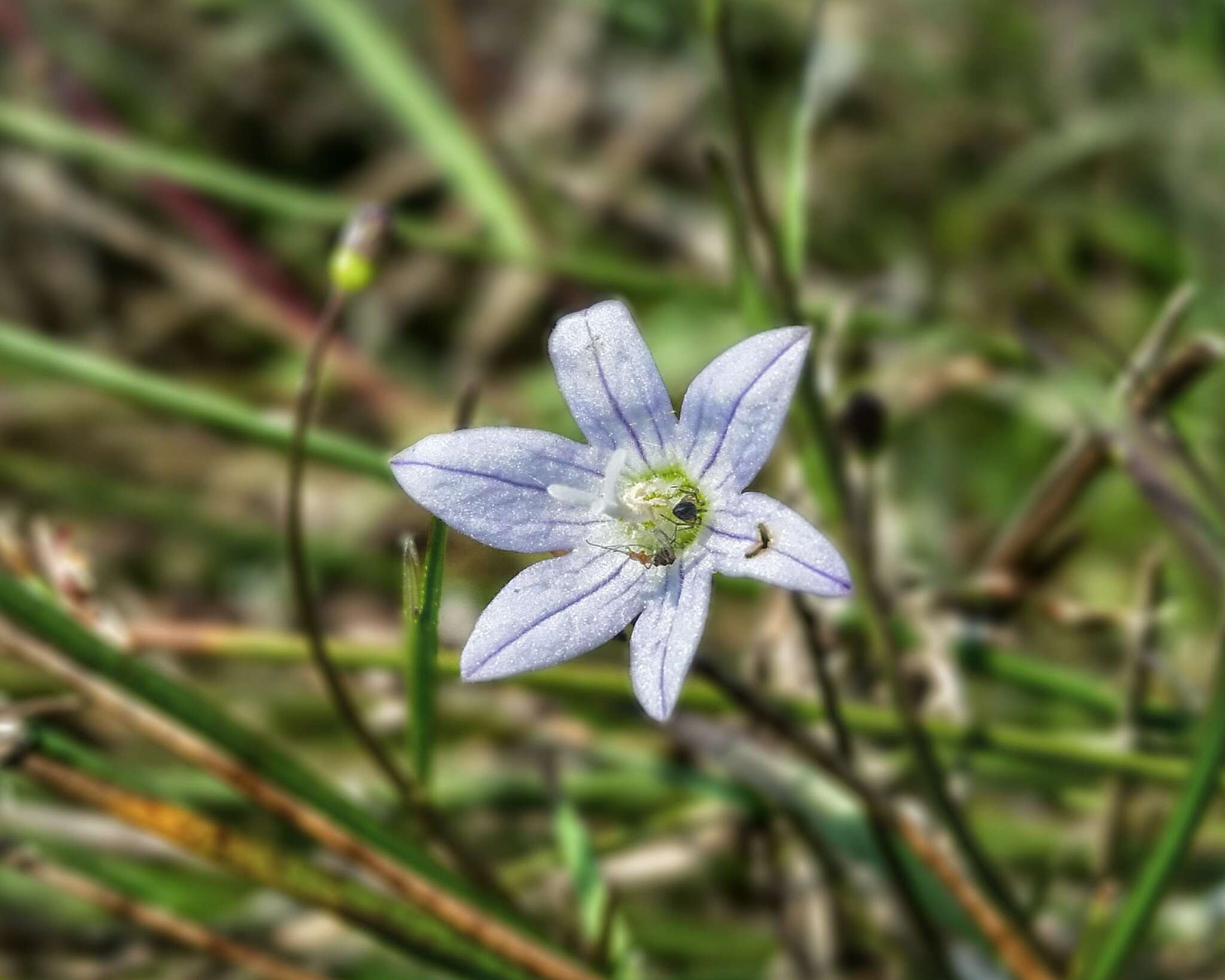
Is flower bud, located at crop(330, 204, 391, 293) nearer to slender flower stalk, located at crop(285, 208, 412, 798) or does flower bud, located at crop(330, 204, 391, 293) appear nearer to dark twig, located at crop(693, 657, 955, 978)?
slender flower stalk, located at crop(285, 208, 412, 798)

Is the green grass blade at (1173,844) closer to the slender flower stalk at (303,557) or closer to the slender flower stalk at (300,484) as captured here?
the slender flower stalk at (303,557)

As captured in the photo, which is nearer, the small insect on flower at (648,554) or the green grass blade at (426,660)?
the green grass blade at (426,660)

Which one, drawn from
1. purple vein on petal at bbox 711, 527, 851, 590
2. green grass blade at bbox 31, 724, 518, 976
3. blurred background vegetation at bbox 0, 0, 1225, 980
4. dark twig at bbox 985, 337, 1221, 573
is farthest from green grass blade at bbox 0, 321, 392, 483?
dark twig at bbox 985, 337, 1221, 573

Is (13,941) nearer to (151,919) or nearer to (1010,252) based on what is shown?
(151,919)

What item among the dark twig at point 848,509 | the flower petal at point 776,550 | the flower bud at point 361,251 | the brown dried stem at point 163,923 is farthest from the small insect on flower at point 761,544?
the brown dried stem at point 163,923

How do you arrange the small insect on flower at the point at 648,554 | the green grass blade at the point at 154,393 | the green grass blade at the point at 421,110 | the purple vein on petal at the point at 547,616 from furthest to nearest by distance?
the green grass blade at the point at 421,110
the green grass blade at the point at 154,393
the small insect on flower at the point at 648,554
the purple vein on petal at the point at 547,616

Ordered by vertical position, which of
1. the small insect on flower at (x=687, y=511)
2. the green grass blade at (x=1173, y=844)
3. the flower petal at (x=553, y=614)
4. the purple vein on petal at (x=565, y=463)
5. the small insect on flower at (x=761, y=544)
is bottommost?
the green grass blade at (x=1173, y=844)

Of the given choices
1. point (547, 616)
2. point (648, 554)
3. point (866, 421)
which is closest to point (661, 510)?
point (648, 554)
